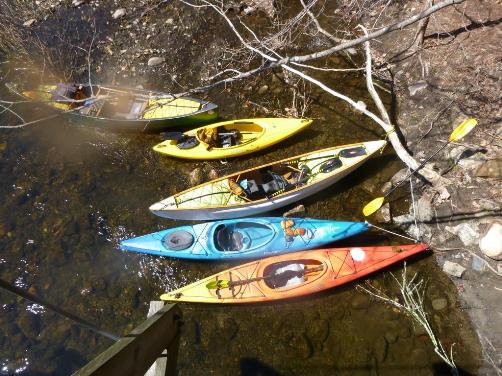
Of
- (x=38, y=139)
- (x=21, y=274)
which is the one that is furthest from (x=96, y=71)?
(x=21, y=274)

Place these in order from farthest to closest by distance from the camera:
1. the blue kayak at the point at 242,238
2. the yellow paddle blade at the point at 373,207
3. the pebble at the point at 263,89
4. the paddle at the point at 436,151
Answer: the pebble at the point at 263,89
the blue kayak at the point at 242,238
the yellow paddle blade at the point at 373,207
the paddle at the point at 436,151

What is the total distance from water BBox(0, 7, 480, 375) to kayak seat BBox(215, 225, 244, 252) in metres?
0.43

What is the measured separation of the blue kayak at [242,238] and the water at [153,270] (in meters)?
0.40

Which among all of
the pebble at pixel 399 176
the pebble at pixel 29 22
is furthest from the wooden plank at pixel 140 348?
the pebble at pixel 29 22

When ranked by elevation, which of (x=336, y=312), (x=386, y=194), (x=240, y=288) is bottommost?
(x=336, y=312)

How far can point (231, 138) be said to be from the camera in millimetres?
9672

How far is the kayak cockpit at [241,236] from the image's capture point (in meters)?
8.16

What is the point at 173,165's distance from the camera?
983 cm

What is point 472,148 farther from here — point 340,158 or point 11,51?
point 11,51

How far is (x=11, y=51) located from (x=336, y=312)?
1244 cm

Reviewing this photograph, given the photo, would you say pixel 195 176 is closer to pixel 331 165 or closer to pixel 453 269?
pixel 331 165

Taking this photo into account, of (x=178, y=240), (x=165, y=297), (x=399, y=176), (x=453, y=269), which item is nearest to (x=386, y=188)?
(x=399, y=176)

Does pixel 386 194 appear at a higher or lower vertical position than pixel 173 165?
lower

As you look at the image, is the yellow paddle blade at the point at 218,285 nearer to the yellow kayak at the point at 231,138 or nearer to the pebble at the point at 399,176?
the yellow kayak at the point at 231,138
